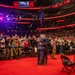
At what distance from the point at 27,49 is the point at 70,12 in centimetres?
1479

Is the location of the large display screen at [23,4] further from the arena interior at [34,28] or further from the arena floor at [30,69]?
the arena floor at [30,69]

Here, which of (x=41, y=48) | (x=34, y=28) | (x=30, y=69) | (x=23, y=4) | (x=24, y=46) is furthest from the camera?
(x=23, y=4)

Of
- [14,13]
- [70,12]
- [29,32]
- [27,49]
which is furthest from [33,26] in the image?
[27,49]

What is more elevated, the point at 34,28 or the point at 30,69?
the point at 34,28

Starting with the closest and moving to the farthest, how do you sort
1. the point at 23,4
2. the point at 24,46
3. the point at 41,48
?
the point at 41,48 < the point at 24,46 < the point at 23,4

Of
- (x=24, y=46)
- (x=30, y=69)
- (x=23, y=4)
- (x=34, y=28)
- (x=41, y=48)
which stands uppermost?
(x=23, y=4)

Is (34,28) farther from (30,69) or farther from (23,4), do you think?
(30,69)

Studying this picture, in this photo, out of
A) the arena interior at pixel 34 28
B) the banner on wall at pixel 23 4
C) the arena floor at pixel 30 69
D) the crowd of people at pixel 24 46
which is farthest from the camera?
the banner on wall at pixel 23 4

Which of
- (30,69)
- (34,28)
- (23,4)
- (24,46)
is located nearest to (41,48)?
(30,69)

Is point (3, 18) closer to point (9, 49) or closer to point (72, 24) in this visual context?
point (72, 24)

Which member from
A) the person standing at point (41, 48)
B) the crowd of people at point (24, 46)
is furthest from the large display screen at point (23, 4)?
the person standing at point (41, 48)

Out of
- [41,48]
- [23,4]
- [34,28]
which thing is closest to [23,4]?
[23,4]

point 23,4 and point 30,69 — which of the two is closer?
point 30,69

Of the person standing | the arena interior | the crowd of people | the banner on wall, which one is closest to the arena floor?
the person standing
